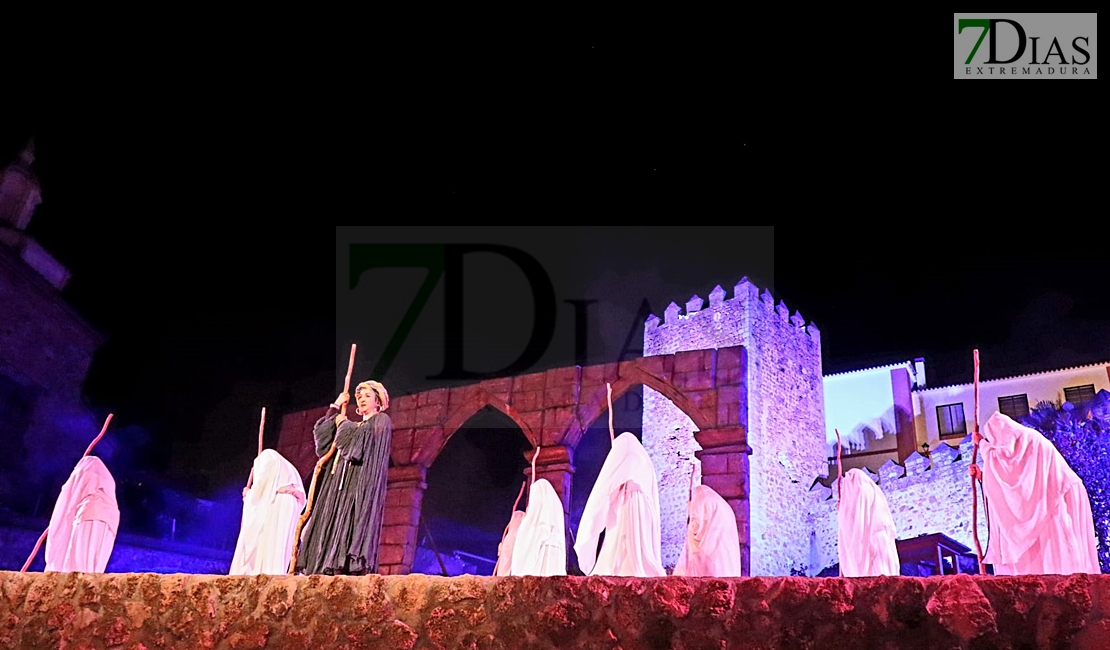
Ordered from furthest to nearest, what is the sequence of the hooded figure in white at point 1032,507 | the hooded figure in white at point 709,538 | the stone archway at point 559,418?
1. the stone archway at point 559,418
2. the hooded figure in white at point 709,538
3. the hooded figure in white at point 1032,507

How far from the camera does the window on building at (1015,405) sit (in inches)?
957

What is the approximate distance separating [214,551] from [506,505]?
29.3ft

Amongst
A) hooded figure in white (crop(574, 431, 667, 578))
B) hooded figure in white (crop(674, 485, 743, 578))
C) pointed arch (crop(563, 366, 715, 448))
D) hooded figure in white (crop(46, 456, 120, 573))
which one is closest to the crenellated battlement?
pointed arch (crop(563, 366, 715, 448))

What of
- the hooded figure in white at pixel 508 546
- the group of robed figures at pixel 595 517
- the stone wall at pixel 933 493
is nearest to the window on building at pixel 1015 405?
the stone wall at pixel 933 493

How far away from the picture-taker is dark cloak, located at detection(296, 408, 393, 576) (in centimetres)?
475

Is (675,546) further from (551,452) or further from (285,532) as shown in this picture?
(285,532)

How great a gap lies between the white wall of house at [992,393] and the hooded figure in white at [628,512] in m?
19.2

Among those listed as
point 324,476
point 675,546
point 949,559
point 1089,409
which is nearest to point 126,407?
point 675,546

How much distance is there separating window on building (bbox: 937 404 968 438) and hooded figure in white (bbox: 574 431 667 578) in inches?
819

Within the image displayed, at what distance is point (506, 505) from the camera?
23250mm

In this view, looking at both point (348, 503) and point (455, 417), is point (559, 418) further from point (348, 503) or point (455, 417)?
point (348, 503)

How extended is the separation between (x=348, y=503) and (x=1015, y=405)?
81.0ft

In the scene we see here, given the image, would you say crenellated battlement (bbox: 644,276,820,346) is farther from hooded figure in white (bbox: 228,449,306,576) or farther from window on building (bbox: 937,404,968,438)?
hooded figure in white (bbox: 228,449,306,576)

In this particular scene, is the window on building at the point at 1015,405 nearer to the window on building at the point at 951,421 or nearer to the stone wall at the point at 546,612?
the window on building at the point at 951,421
